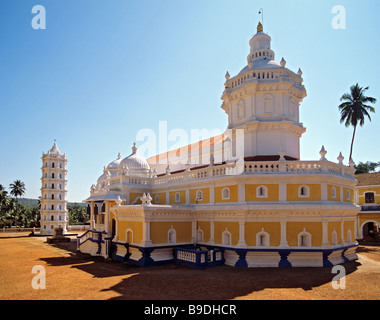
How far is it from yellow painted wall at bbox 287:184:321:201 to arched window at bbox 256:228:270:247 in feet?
8.89

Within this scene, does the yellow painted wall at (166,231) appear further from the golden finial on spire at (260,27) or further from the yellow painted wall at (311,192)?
the golden finial on spire at (260,27)

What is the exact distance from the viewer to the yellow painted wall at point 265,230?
717 inches

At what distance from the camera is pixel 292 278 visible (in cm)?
1510

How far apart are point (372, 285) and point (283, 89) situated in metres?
14.7

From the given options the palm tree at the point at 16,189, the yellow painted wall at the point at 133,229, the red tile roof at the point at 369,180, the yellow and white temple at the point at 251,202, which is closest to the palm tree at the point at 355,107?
the red tile roof at the point at 369,180

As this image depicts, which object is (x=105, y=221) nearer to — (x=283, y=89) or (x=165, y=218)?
(x=165, y=218)

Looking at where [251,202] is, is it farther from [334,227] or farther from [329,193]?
[334,227]

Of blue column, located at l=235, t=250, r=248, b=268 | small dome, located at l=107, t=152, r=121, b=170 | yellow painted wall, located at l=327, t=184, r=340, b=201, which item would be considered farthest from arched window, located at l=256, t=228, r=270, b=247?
small dome, located at l=107, t=152, r=121, b=170

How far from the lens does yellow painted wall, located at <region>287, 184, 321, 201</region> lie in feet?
60.2

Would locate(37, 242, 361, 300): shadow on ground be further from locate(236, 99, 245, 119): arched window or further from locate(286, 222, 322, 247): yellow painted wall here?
locate(236, 99, 245, 119): arched window

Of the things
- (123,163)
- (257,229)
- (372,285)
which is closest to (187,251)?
(257,229)

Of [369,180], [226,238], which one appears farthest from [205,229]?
[369,180]

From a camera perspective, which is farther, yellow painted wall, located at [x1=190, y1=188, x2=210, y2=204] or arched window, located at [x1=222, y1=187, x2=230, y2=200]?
yellow painted wall, located at [x1=190, y1=188, x2=210, y2=204]
